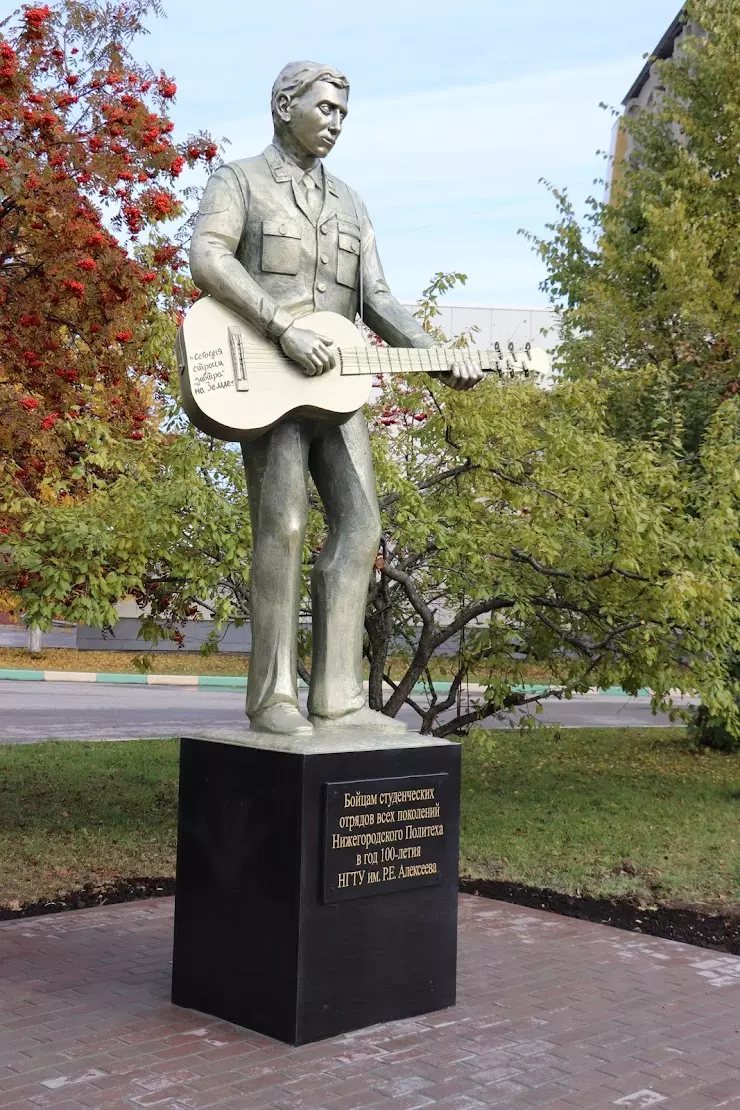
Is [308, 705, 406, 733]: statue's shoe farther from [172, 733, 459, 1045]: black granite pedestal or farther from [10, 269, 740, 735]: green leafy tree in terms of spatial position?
→ [10, 269, 740, 735]: green leafy tree

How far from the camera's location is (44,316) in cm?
854

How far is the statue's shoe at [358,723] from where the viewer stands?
191 inches

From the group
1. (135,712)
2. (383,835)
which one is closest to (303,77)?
(383,835)

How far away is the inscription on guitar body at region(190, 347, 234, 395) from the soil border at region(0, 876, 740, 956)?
9.66 ft

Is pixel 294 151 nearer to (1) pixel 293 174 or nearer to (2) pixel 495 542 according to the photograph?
(1) pixel 293 174

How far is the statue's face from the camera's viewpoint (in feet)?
15.8

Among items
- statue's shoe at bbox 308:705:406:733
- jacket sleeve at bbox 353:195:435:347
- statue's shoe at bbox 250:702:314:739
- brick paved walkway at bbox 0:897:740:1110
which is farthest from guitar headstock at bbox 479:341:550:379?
brick paved walkway at bbox 0:897:740:1110

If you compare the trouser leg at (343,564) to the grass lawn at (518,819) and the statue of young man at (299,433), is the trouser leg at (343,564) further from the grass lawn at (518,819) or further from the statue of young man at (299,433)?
the grass lawn at (518,819)

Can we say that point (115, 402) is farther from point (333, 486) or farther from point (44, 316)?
point (333, 486)

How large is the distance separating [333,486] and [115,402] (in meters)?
3.88

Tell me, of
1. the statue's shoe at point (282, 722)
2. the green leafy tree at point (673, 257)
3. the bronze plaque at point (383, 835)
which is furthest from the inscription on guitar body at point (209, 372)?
the green leafy tree at point (673, 257)

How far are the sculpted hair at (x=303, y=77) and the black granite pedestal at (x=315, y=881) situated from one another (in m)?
2.44

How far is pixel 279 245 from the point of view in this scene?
4.87 m

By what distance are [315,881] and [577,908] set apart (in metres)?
2.74
